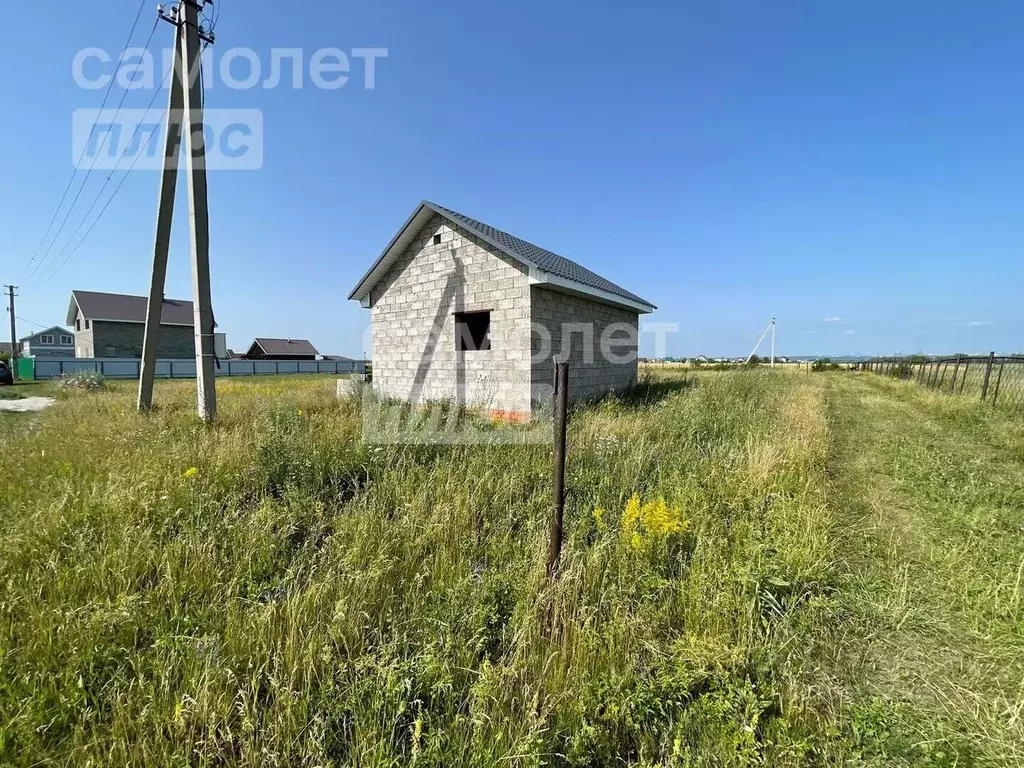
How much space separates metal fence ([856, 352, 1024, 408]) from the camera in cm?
1061

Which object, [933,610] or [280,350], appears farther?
[280,350]

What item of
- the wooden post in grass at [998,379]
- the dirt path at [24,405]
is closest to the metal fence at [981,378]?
the wooden post in grass at [998,379]

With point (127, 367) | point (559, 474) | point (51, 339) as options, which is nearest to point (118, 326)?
point (127, 367)

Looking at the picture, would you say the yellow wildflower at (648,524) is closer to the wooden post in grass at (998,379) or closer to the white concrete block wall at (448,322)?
the white concrete block wall at (448,322)

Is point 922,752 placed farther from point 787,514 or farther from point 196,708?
point 196,708

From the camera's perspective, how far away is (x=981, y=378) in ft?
41.3

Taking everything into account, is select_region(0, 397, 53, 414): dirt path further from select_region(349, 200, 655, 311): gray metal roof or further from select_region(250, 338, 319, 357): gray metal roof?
select_region(250, 338, 319, 357): gray metal roof

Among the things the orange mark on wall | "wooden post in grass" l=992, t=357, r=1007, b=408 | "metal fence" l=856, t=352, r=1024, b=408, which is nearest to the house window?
the orange mark on wall

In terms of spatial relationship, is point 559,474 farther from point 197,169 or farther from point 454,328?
point 197,169

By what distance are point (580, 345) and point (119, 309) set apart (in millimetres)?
41583

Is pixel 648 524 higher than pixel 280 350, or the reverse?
pixel 280 350

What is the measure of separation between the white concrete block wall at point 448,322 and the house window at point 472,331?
0.45 feet

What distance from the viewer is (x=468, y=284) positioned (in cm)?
880

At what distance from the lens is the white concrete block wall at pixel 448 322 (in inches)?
321
